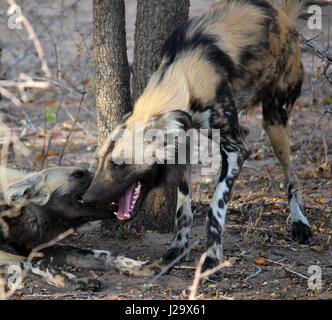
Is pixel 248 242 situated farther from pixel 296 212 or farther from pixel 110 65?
pixel 110 65

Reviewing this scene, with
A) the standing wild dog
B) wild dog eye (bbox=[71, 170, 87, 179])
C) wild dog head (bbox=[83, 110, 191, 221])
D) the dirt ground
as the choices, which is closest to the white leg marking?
the standing wild dog

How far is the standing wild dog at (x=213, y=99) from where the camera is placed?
3.15 m

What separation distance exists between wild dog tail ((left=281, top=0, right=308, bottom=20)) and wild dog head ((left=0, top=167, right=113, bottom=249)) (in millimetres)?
1918

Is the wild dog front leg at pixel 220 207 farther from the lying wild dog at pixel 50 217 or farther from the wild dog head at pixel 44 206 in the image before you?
the wild dog head at pixel 44 206

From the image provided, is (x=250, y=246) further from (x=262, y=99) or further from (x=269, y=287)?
(x=262, y=99)

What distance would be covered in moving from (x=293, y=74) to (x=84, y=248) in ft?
6.25

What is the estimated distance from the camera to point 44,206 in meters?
3.48

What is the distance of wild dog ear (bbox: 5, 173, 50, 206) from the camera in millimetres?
3391

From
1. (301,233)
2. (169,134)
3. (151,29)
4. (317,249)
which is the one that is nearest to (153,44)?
(151,29)

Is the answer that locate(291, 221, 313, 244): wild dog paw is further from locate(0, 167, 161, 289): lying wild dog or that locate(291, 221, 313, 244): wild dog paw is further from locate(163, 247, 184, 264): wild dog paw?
locate(0, 167, 161, 289): lying wild dog

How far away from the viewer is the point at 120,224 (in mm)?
3879

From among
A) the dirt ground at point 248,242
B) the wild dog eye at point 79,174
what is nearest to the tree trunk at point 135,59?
the dirt ground at point 248,242
